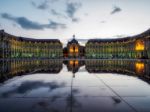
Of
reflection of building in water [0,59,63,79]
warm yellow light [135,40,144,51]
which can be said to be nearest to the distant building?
warm yellow light [135,40,144,51]

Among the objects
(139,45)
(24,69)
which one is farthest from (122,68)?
(139,45)

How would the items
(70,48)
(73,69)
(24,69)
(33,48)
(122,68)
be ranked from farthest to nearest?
(33,48)
(70,48)
(122,68)
(24,69)
(73,69)

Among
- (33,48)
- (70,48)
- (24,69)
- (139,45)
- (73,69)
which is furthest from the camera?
(33,48)

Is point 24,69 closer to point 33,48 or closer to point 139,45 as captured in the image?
point 139,45

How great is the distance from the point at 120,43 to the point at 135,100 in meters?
144

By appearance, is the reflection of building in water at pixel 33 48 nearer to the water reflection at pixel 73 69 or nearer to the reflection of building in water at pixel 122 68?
the water reflection at pixel 73 69

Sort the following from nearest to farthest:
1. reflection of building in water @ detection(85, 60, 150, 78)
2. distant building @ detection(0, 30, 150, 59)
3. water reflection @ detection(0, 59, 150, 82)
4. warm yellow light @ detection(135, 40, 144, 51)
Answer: water reflection @ detection(0, 59, 150, 82) < reflection of building in water @ detection(85, 60, 150, 78) < warm yellow light @ detection(135, 40, 144, 51) < distant building @ detection(0, 30, 150, 59)

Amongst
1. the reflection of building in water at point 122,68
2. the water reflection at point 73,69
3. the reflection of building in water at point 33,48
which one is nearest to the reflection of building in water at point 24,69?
the water reflection at point 73,69

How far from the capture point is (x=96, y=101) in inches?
222

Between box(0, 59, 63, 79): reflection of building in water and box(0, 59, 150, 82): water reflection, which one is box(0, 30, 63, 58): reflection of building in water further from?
box(0, 59, 63, 79): reflection of building in water

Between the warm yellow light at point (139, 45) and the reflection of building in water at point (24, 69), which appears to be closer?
the reflection of building in water at point (24, 69)

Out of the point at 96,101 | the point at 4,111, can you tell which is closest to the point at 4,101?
the point at 4,111

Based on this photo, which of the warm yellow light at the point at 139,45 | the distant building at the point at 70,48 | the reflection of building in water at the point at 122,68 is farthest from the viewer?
the distant building at the point at 70,48

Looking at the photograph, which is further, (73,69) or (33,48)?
(33,48)
